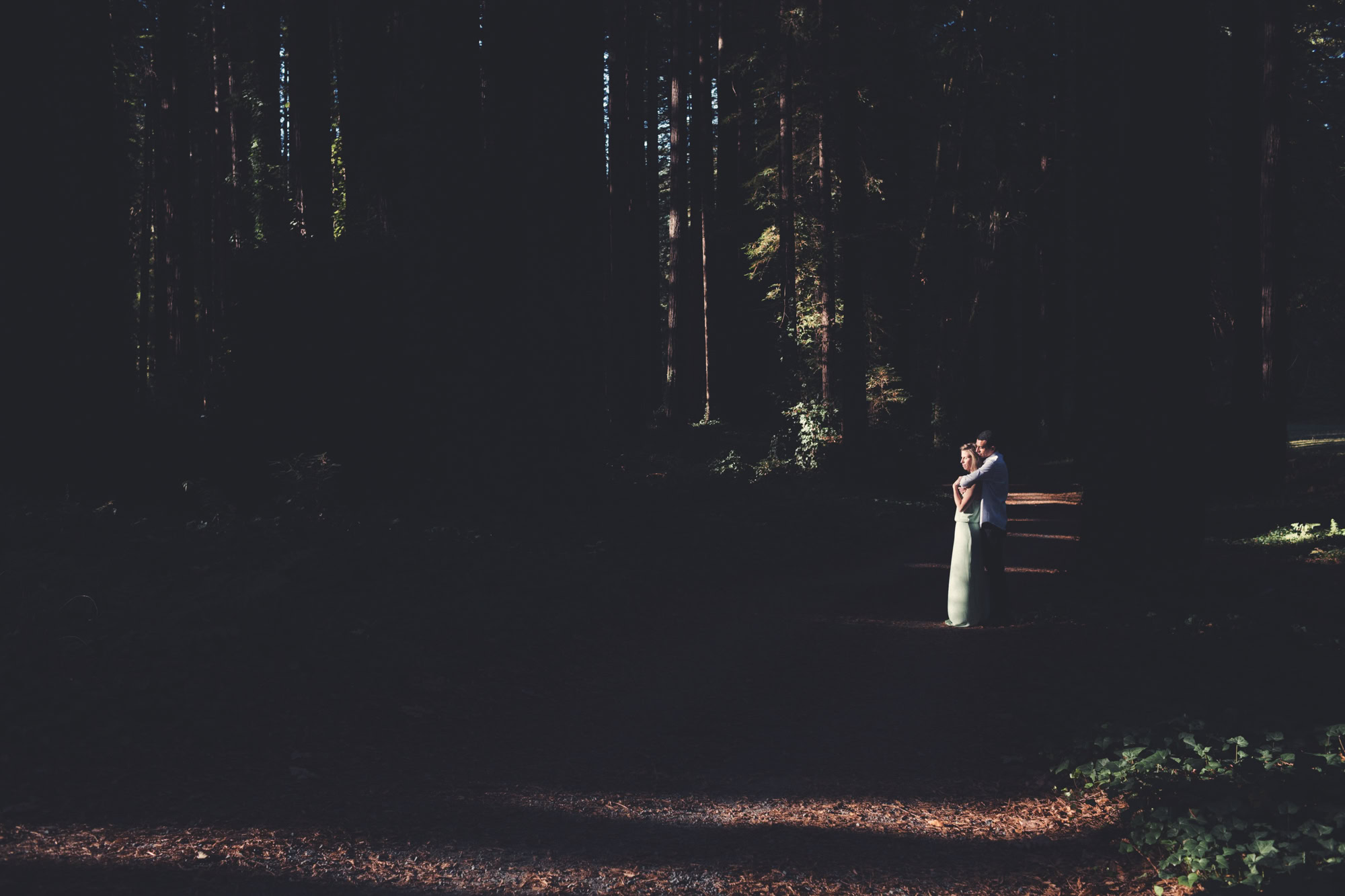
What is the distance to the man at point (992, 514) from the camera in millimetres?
9734

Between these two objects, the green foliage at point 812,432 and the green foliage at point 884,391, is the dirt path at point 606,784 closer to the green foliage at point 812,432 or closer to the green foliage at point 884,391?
the green foliage at point 812,432

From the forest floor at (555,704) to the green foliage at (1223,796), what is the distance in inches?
8.5

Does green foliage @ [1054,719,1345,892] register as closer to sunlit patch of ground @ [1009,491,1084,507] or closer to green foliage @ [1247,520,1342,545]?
green foliage @ [1247,520,1342,545]

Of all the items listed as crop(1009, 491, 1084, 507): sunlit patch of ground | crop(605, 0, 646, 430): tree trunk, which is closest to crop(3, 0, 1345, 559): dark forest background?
crop(605, 0, 646, 430): tree trunk

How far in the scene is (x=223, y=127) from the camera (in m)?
29.0

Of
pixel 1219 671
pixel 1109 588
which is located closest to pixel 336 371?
pixel 1109 588

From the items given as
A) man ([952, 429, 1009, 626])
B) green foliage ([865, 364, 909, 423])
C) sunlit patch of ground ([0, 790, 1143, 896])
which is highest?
green foliage ([865, 364, 909, 423])

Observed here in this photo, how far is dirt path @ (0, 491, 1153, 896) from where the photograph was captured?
4598mm

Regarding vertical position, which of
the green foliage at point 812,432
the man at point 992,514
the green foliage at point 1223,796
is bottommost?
the green foliage at point 1223,796

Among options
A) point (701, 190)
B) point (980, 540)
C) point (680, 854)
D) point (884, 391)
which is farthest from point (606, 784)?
point (701, 190)

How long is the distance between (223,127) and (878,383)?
68.3 feet

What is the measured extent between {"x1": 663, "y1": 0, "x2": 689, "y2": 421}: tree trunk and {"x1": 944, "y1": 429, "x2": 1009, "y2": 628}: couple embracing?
713 inches

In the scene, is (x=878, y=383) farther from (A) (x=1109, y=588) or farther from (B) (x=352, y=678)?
(B) (x=352, y=678)

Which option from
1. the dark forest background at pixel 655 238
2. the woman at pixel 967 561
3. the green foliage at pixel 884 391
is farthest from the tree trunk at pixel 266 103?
the woman at pixel 967 561
